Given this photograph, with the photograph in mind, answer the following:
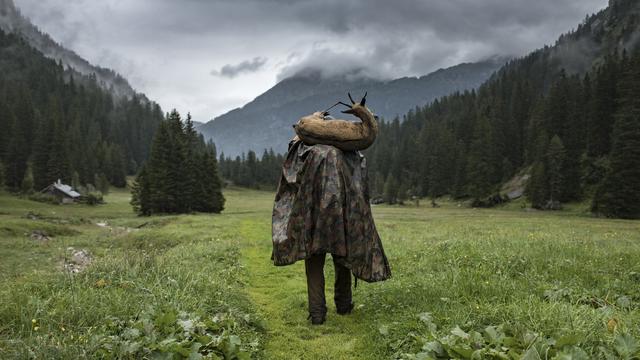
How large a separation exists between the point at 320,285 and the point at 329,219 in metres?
1.41

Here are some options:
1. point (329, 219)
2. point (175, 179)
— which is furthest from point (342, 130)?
point (175, 179)

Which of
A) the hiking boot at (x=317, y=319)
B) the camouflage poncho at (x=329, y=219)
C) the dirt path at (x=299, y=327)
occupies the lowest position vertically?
the dirt path at (x=299, y=327)

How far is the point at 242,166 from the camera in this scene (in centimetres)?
18775

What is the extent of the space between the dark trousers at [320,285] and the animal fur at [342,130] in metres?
2.37

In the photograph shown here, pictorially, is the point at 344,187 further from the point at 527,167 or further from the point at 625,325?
the point at 527,167

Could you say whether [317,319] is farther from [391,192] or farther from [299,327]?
[391,192]

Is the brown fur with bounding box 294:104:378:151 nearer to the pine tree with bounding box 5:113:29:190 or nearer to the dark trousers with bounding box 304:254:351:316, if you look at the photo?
the dark trousers with bounding box 304:254:351:316

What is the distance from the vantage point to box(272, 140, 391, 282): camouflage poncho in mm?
8797

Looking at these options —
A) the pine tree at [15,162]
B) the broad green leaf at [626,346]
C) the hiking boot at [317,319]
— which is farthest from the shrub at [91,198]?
the broad green leaf at [626,346]

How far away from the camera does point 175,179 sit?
6347cm

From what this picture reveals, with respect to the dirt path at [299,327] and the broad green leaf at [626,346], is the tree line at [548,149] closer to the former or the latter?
the dirt path at [299,327]

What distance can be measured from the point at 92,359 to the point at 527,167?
123m

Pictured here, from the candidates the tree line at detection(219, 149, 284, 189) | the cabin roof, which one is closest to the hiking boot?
the cabin roof

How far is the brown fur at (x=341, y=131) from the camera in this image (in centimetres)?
905
